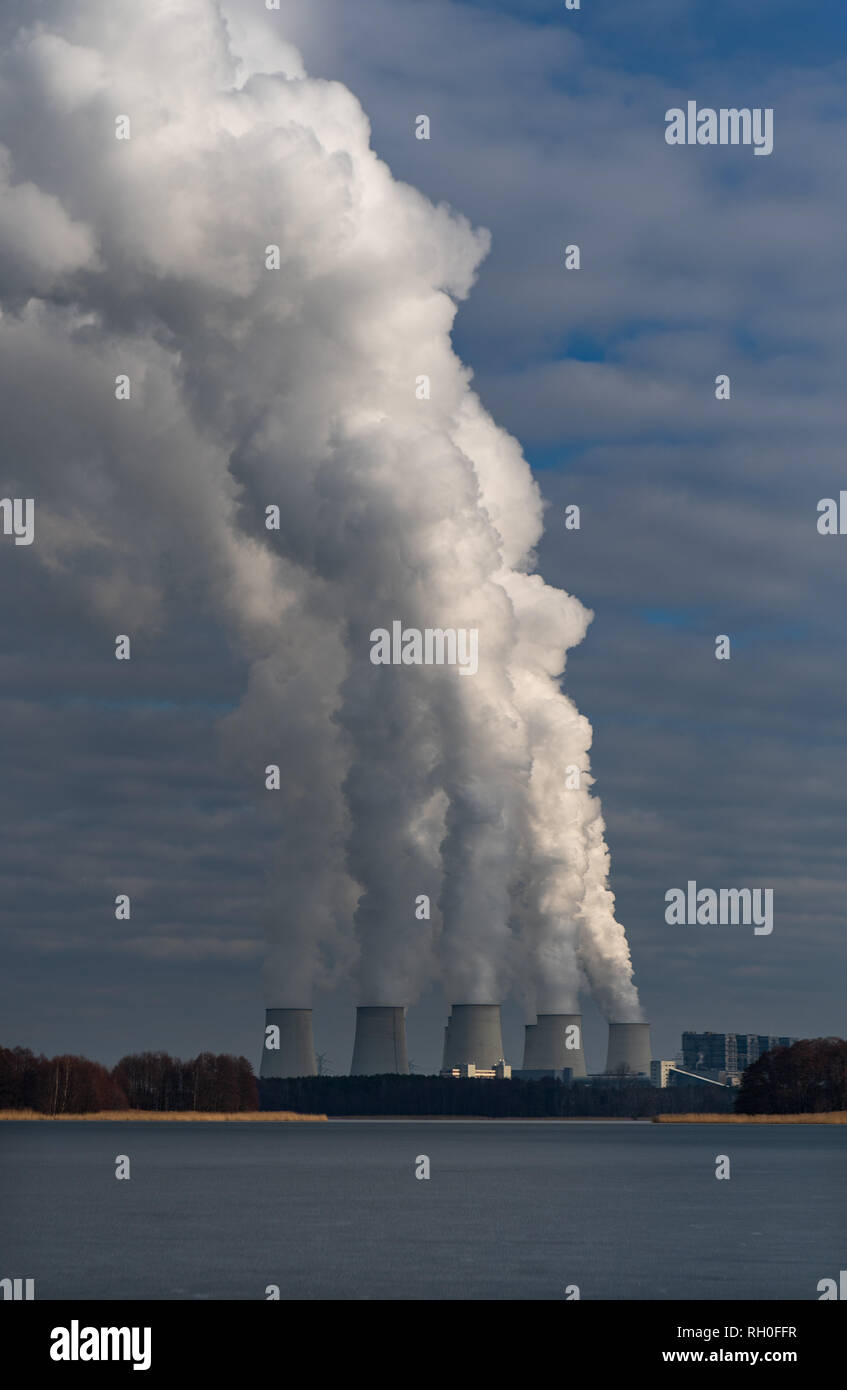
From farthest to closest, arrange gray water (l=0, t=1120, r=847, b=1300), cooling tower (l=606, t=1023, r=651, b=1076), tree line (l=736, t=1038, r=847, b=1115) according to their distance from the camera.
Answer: cooling tower (l=606, t=1023, r=651, b=1076)
tree line (l=736, t=1038, r=847, b=1115)
gray water (l=0, t=1120, r=847, b=1300)

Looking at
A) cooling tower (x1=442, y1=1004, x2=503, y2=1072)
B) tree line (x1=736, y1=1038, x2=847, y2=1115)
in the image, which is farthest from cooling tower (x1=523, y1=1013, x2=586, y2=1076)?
tree line (x1=736, y1=1038, x2=847, y2=1115)

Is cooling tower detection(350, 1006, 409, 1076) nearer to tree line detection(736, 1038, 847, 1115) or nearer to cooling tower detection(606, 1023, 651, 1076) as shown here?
cooling tower detection(606, 1023, 651, 1076)

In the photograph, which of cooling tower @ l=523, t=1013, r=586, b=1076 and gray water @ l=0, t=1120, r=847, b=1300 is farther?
cooling tower @ l=523, t=1013, r=586, b=1076

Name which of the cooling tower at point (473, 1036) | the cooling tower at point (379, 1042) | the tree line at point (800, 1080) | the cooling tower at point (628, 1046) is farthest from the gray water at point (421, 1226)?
the cooling tower at point (628, 1046)

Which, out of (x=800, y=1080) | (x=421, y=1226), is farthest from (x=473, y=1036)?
(x=421, y=1226)
